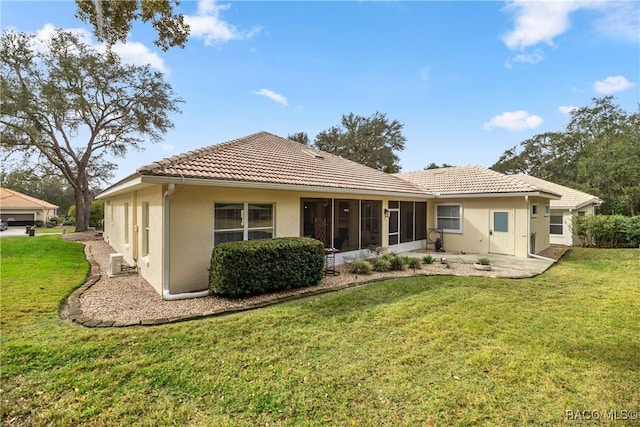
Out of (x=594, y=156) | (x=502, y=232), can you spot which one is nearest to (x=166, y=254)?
(x=502, y=232)

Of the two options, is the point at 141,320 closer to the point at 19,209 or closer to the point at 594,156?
the point at 594,156

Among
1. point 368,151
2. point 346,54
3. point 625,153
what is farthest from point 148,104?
point 625,153

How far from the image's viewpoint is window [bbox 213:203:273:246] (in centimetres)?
737

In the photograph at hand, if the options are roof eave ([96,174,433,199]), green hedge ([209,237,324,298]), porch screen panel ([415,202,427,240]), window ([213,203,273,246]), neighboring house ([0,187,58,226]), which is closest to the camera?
roof eave ([96,174,433,199])

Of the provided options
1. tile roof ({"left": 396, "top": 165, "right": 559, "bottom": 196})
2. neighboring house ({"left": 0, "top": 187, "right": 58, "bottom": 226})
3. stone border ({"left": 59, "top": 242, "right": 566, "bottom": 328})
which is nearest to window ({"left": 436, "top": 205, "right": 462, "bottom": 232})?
tile roof ({"left": 396, "top": 165, "right": 559, "bottom": 196})

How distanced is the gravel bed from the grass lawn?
1.62 feet

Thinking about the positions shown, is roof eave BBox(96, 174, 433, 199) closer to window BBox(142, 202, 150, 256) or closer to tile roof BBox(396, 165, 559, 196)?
window BBox(142, 202, 150, 256)

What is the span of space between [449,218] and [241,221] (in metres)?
10.9

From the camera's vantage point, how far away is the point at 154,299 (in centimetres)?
649

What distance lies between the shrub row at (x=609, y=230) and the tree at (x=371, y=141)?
895 inches

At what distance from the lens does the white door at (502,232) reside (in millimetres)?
12625

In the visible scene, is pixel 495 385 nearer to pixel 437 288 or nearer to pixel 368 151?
pixel 437 288

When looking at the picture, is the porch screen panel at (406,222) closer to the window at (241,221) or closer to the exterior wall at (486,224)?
the exterior wall at (486,224)

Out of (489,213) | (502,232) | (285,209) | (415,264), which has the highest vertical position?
(285,209)
